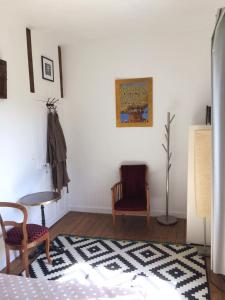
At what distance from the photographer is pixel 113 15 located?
2.71m

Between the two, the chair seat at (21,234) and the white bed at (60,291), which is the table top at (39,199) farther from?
the white bed at (60,291)

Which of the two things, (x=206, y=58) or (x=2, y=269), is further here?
(x=206, y=58)

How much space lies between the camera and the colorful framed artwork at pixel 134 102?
3512mm

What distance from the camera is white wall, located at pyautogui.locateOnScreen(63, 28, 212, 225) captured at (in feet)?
11.0

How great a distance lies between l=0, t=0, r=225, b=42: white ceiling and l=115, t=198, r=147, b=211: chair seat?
2.25 meters

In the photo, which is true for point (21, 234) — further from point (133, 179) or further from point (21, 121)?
point (133, 179)

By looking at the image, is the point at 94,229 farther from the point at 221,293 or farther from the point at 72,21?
the point at 72,21

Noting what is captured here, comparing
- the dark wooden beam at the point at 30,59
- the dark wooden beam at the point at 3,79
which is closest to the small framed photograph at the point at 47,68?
the dark wooden beam at the point at 30,59

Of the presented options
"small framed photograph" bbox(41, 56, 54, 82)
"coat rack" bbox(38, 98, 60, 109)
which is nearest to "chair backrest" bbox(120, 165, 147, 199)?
"coat rack" bbox(38, 98, 60, 109)

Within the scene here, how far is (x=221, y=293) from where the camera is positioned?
2072 millimetres

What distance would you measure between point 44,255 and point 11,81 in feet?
6.36

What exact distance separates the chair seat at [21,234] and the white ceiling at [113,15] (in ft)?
7.27

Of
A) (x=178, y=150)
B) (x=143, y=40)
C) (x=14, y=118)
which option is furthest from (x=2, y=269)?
(x=143, y=40)

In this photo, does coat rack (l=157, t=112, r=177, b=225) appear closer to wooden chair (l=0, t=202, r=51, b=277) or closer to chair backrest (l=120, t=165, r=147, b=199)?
chair backrest (l=120, t=165, r=147, b=199)
